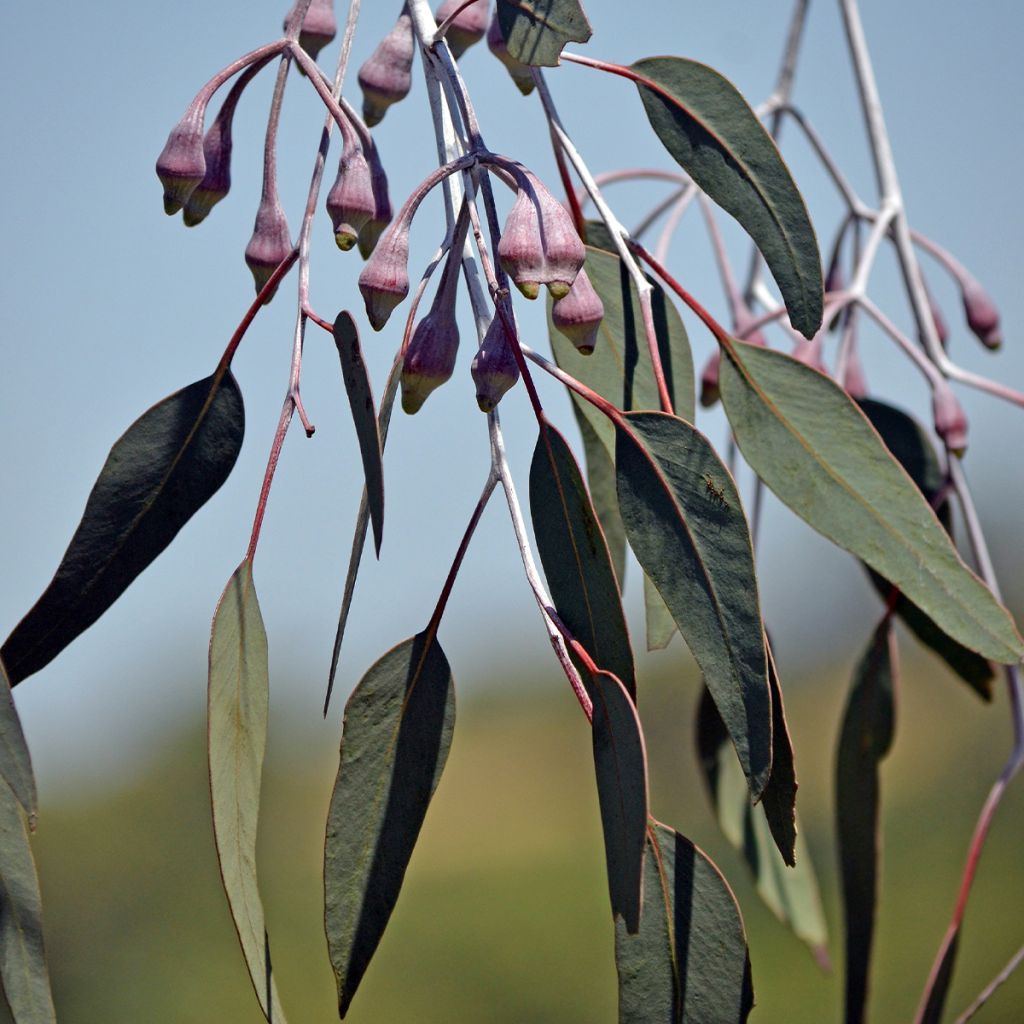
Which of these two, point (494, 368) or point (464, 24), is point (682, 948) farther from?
point (464, 24)

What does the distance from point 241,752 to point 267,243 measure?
267 millimetres

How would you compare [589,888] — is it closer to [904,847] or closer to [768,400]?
[904,847]

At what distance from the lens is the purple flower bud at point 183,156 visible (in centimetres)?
59

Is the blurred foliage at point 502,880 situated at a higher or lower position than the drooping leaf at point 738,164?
lower

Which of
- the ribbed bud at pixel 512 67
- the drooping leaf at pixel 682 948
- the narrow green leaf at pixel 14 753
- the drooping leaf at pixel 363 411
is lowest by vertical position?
the drooping leaf at pixel 682 948

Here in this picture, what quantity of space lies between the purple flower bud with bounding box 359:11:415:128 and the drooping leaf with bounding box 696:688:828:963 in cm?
60

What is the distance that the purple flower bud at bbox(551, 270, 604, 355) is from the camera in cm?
54

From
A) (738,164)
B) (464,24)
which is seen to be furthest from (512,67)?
(738,164)

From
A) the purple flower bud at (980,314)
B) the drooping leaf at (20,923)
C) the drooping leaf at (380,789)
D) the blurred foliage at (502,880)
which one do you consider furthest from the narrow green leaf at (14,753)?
the blurred foliage at (502,880)

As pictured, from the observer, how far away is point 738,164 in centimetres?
63

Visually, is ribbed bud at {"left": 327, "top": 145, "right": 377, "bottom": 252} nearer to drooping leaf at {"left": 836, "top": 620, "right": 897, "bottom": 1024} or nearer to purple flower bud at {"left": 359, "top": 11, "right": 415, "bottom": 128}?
purple flower bud at {"left": 359, "top": 11, "right": 415, "bottom": 128}

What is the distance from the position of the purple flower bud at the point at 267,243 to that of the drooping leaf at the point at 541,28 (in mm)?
152

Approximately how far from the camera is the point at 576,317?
1.77 ft

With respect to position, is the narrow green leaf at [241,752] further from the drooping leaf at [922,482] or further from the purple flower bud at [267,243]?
the drooping leaf at [922,482]
